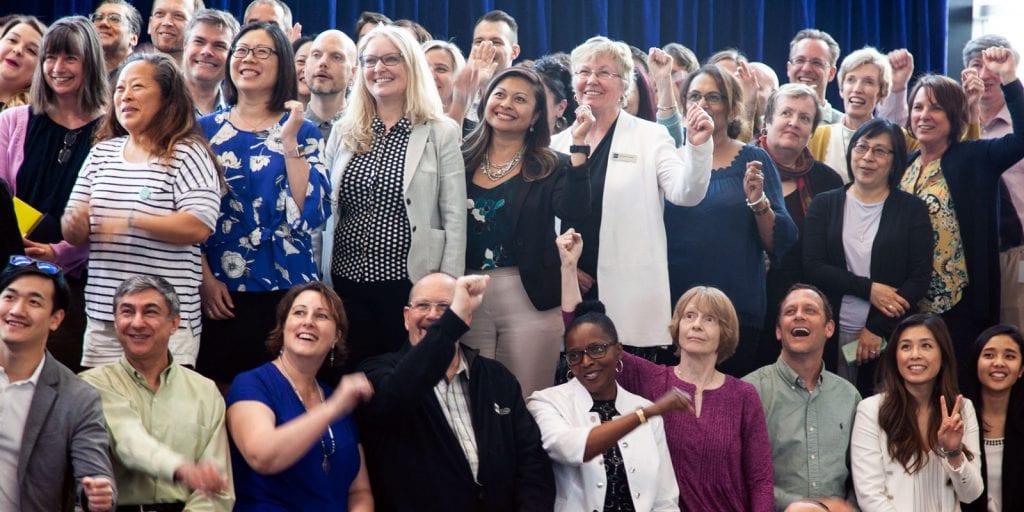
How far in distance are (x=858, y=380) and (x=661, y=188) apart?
1.05m

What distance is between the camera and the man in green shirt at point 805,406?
4.34 meters

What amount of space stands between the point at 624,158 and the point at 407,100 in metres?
0.80

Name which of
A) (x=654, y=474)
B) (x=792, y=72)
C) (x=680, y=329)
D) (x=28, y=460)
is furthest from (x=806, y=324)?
(x=28, y=460)

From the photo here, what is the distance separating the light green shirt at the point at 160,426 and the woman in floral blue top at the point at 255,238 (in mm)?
332

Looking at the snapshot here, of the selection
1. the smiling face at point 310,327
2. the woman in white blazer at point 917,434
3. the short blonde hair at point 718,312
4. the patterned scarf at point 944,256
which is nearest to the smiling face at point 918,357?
the woman in white blazer at point 917,434

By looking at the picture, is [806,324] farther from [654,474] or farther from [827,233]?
[654,474]

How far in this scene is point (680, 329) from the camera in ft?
14.2

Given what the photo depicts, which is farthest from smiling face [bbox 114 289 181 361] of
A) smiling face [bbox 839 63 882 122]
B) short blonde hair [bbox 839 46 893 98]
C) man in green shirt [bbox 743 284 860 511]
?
short blonde hair [bbox 839 46 893 98]

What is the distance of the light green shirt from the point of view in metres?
3.53

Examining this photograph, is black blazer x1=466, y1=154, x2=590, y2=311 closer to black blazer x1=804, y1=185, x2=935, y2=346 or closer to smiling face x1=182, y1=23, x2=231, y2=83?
black blazer x1=804, y1=185, x2=935, y2=346

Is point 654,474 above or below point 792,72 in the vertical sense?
below

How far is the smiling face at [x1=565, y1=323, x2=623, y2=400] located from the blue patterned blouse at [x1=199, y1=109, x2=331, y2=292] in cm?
88

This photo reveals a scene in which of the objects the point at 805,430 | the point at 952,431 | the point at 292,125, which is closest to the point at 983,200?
the point at 952,431

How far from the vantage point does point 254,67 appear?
409 cm
